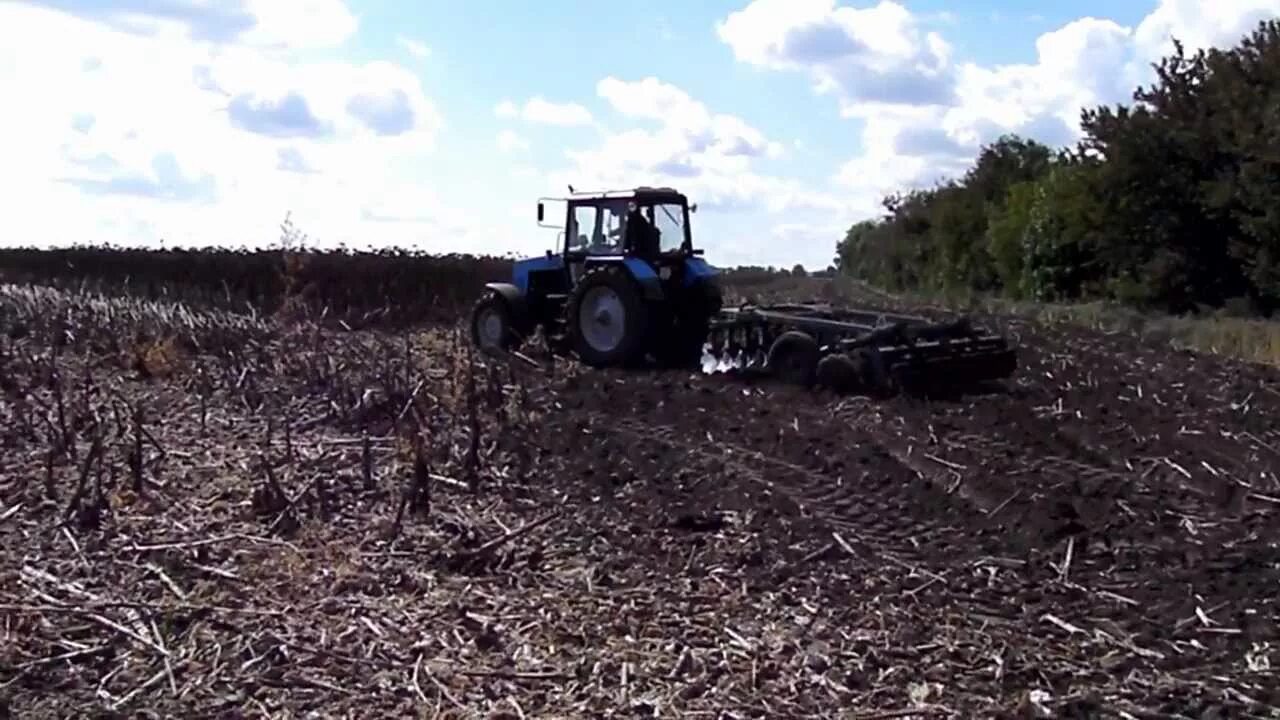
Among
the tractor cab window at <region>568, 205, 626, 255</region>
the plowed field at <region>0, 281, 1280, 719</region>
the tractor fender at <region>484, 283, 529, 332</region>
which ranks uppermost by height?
the tractor cab window at <region>568, 205, 626, 255</region>

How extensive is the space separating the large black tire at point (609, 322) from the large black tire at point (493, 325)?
1.16 metres

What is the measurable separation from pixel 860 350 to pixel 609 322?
9.96 ft

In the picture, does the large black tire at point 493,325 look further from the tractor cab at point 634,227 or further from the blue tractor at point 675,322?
the tractor cab at point 634,227

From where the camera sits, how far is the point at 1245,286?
27.2 metres

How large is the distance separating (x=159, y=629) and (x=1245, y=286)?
23.5 meters

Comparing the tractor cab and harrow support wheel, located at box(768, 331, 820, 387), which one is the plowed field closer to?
harrow support wheel, located at box(768, 331, 820, 387)

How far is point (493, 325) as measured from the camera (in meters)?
17.6

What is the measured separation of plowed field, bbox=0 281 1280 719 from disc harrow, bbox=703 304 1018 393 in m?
0.34

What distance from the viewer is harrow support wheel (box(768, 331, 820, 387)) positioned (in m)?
14.2

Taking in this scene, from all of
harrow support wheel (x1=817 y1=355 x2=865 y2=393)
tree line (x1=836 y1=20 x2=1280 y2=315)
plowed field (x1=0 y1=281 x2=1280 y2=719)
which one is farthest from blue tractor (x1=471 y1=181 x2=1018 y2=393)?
tree line (x1=836 y1=20 x2=1280 y2=315)

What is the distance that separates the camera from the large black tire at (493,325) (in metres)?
17.4

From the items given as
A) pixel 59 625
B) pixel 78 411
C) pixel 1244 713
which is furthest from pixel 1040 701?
pixel 78 411

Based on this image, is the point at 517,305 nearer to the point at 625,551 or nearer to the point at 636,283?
the point at 636,283

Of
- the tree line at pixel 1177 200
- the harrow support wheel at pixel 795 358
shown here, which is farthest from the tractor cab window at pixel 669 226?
the tree line at pixel 1177 200
